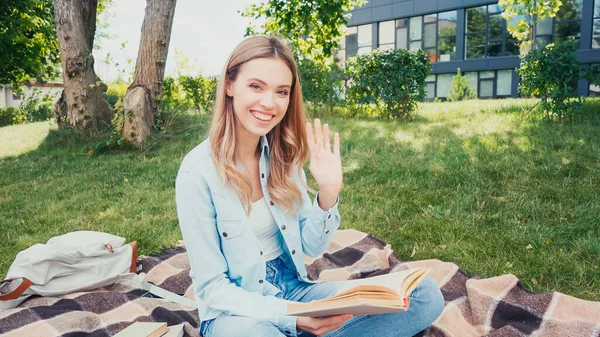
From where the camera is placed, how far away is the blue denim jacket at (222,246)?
85.3 inches

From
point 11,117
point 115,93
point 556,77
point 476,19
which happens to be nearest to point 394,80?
point 556,77

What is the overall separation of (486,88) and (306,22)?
628 inches

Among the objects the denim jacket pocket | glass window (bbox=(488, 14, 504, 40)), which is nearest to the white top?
the denim jacket pocket

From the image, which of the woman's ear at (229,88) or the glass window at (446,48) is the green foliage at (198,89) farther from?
the glass window at (446,48)

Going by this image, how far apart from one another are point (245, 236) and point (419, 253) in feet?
7.02

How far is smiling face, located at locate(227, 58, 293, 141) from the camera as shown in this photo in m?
2.34

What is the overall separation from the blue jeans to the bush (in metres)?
21.8

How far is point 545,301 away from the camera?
2.99 m

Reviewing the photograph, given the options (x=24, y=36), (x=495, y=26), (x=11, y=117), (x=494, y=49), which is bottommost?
(x=11, y=117)

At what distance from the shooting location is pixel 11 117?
21594 millimetres

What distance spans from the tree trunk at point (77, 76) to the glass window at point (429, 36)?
19.2 meters

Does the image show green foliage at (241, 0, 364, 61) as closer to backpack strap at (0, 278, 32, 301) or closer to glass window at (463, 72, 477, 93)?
backpack strap at (0, 278, 32, 301)

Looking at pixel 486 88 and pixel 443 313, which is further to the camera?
pixel 486 88

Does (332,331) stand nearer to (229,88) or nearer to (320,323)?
(320,323)
